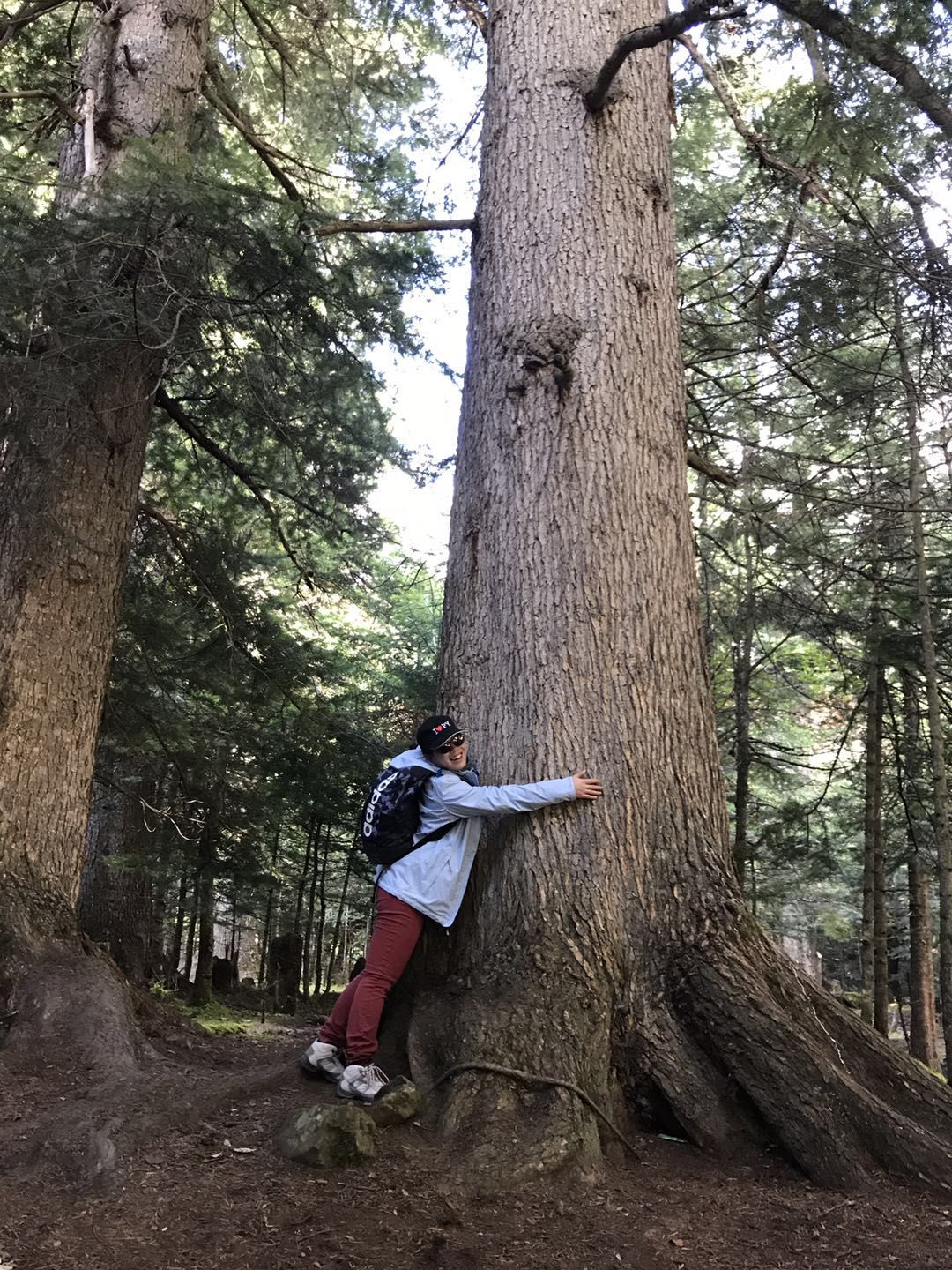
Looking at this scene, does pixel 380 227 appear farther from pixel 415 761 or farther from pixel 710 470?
pixel 415 761

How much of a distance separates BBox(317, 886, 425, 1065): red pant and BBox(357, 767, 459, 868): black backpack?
0.17 metres

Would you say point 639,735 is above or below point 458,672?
below

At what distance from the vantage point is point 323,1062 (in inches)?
151

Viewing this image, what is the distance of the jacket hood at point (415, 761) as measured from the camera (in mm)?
3947

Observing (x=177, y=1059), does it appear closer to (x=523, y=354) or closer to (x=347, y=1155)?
(x=347, y=1155)

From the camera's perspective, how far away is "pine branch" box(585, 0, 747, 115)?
3.66 meters

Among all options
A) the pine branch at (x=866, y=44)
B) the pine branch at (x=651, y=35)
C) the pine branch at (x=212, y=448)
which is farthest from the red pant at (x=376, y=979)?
the pine branch at (x=866, y=44)

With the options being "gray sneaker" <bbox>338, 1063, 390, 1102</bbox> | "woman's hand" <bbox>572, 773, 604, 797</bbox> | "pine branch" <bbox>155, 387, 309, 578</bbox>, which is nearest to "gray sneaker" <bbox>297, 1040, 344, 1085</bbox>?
"gray sneaker" <bbox>338, 1063, 390, 1102</bbox>

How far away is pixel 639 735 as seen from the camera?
12.6 ft

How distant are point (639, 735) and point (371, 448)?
16.4ft

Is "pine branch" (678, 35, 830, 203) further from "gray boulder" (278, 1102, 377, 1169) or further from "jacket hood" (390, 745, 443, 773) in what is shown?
"gray boulder" (278, 1102, 377, 1169)

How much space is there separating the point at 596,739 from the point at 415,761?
2.67 ft

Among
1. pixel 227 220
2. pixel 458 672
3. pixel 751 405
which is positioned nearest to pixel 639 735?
pixel 458 672

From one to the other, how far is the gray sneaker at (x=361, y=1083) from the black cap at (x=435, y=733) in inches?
50.9
